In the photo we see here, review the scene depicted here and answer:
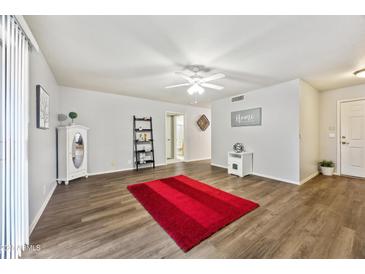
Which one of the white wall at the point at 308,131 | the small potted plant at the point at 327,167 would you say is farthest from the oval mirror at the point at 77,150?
the small potted plant at the point at 327,167

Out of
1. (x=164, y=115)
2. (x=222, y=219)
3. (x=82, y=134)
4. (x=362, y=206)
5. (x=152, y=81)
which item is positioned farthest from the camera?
(x=164, y=115)

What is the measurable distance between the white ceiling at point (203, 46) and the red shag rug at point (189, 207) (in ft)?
7.64

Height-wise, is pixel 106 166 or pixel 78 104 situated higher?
pixel 78 104

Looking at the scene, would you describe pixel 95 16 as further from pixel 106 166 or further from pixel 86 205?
pixel 106 166

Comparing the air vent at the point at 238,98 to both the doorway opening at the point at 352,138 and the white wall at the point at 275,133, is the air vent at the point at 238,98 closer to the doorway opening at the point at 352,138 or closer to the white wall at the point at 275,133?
the white wall at the point at 275,133

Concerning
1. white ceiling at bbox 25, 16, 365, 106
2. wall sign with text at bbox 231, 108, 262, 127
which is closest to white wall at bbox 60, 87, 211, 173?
white ceiling at bbox 25, 16, 365, 106

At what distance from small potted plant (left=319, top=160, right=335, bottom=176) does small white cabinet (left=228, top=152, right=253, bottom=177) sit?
6.43 feet

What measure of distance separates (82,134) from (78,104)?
0.88 meters

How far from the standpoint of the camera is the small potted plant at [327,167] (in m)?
3.98

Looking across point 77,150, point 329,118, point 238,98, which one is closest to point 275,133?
point 238,98

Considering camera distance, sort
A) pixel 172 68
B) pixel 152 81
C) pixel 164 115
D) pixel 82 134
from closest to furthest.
Answer: pixel 172 68 < pixel 152 81 < pixel 82 134 < pixel 164 115

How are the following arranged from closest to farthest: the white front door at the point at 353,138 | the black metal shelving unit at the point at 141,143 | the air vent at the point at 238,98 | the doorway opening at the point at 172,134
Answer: the white front door at the point at 353,138 < the air vent at the point at 238,98 < the black metal shelving unit at the point at 141,143 < the doorway opening at the point at 172,134
